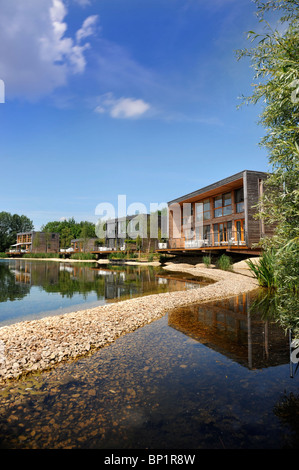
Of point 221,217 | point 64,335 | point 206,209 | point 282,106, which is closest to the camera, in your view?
point 282,106

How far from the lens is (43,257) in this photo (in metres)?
50.9

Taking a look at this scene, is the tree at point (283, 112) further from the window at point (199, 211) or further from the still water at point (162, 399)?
the window at point (199, 211)

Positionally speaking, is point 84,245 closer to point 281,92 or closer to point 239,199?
point 239,199

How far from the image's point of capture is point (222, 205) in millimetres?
21625

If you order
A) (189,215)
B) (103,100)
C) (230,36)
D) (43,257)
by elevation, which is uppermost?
(103,100)

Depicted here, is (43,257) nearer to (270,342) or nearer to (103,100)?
(103,100)

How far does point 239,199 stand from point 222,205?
7.02ft

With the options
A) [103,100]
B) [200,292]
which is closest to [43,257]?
[103,100]

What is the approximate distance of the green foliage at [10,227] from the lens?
7081 centimetres

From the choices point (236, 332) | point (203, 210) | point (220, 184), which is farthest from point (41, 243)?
point (236, 332)

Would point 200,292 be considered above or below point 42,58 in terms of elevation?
below

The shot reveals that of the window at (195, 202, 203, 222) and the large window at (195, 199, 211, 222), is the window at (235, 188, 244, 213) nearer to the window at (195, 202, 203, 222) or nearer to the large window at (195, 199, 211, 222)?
the large window at (195, 199, 211, 222)

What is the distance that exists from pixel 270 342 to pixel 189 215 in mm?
21619

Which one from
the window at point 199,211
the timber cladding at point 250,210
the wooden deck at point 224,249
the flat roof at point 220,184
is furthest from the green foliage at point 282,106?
the window at point 199,211
